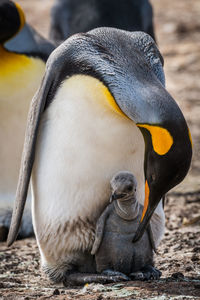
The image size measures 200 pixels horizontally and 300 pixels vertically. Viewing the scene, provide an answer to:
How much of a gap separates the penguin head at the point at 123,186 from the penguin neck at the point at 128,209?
3 cm

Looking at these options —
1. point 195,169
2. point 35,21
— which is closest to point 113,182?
point 195,169

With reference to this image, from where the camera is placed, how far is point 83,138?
394cm

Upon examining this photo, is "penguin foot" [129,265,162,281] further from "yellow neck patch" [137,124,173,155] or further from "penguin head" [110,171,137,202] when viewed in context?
"yellow neck patch" [137,124,173,155]

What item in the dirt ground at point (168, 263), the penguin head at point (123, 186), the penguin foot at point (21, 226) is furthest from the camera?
the penguin foot at point (21, 226)

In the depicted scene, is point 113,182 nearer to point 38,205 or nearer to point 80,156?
point 80,156

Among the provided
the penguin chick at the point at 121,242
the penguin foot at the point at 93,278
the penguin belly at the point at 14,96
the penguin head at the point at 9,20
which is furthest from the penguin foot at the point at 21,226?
the penguin chick at the point at 121,242

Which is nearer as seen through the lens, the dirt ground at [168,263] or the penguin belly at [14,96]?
the dirt ground at [168,263]

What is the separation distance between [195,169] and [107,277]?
11.3ft

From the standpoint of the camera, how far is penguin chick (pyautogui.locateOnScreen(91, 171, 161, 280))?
3844 millimetres

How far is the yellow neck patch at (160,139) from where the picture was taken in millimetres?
3479

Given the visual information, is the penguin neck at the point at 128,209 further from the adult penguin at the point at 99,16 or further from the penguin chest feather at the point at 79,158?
the adult penguin at the point at 99,16

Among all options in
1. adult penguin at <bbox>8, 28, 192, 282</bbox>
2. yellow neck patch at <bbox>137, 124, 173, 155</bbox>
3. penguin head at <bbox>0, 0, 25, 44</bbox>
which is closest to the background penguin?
penguin head at <bbox>0, 0, 25, 44</bbox>

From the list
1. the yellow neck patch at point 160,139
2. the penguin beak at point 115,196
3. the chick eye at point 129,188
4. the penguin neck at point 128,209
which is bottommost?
the penguin neck at point 128,209

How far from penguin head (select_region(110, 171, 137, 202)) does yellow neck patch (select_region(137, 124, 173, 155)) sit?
0.27 metres
